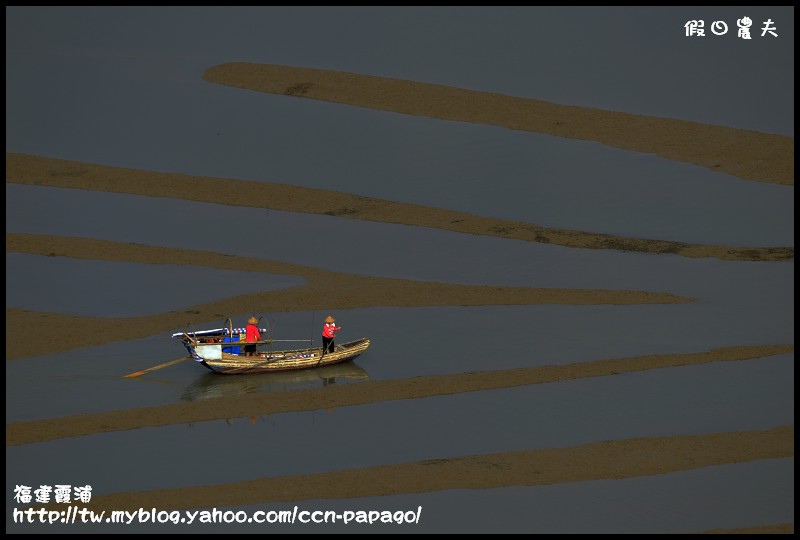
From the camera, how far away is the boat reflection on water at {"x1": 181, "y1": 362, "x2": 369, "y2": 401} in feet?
82.3

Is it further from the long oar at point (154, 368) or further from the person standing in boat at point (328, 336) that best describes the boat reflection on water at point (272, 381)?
the long oar at point (154, 368)

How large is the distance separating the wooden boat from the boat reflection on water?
122mm

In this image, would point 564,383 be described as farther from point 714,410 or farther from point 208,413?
point 208,413

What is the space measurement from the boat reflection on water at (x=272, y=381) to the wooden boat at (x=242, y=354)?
122 mm

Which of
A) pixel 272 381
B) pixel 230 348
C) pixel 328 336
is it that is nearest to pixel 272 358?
pixel 272 381

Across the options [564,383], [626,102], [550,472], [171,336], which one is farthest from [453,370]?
[626,102]

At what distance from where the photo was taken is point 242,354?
26094mm

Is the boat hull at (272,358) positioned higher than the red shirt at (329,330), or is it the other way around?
the red shirt at (329,330)

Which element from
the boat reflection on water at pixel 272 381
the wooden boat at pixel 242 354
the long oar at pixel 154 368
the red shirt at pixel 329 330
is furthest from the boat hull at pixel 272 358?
the long oar at pixel 154 368

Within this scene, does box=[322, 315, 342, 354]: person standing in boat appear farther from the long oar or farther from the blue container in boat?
the long oar

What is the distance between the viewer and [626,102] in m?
38.4

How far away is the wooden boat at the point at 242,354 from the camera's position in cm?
2541

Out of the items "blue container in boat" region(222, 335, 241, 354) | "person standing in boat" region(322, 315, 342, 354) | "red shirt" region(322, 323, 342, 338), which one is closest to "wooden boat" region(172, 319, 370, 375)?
"blue container in boat" region(222, 335, 241, 354)

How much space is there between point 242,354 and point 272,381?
96cm
